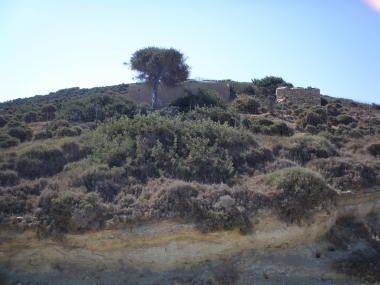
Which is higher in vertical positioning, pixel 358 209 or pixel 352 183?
pixel 352 183

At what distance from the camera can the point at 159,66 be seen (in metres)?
25.4

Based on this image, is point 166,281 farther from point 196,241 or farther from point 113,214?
point 113,214

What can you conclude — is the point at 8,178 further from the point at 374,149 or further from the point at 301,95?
the point at 301,95

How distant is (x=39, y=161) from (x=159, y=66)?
46.4 ft

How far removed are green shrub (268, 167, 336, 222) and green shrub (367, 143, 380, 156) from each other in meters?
5.95

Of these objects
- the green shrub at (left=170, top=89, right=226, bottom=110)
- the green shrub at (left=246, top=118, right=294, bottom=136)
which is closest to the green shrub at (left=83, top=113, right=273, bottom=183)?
the green shrub at (left=246, top=118, right=294, bottom=136)

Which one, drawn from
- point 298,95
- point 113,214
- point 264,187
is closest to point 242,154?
point 264,187

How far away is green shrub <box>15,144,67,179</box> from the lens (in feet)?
40.5

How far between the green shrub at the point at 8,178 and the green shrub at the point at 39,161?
1.23ft

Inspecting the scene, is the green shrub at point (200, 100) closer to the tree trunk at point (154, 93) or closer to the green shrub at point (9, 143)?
the tree trunk at point (154, 93)

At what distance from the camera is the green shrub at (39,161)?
12.3 metres

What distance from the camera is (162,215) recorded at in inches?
392

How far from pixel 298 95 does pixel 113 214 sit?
81.0ft

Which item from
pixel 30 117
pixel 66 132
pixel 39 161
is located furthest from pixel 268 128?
pixel 30 117
